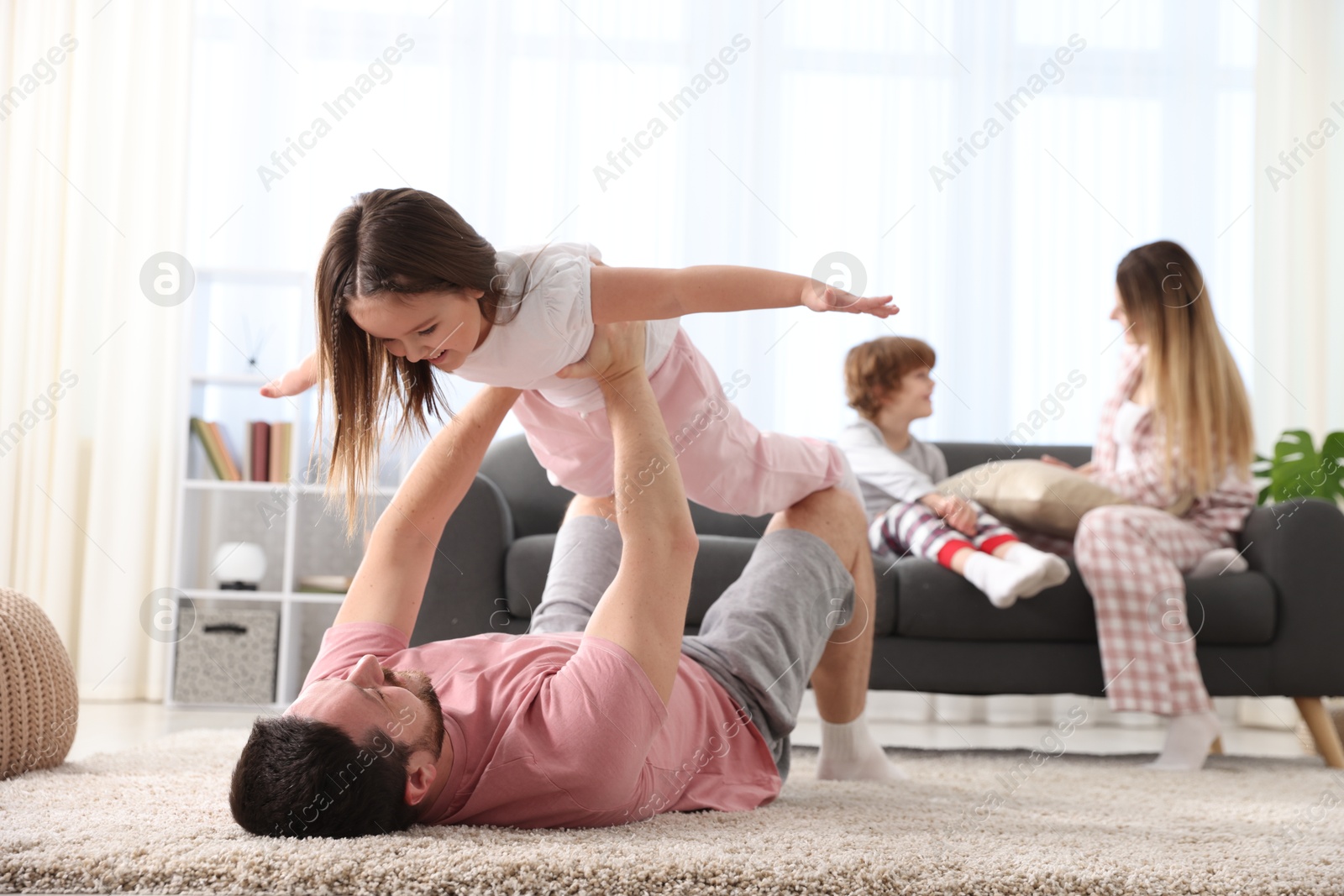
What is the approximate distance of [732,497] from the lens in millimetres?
1393

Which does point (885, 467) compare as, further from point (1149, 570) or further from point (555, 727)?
point (555, 727)

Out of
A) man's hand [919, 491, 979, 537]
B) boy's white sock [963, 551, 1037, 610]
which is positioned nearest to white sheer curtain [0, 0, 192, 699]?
man's hand [919, 491, 979, 537]

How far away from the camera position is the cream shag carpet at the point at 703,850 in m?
0.79

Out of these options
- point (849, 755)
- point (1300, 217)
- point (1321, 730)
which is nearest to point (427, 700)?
point (849, 755)

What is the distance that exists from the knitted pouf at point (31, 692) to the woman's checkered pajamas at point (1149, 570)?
169 cm

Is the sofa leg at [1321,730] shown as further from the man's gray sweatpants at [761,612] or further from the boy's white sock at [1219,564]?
the man's gray sweatpants at [761,612]

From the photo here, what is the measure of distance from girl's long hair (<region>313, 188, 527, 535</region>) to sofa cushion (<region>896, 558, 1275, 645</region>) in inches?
46.1

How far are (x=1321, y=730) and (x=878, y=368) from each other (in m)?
1.18

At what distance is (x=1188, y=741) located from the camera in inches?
75.3

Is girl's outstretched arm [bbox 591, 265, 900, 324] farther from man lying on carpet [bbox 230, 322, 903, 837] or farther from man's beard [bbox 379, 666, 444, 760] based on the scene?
man's beard [bbox 379, 666, 444, 760]

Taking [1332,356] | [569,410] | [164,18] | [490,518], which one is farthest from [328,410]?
[1332,356]

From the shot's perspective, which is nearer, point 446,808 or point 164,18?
point 446,808

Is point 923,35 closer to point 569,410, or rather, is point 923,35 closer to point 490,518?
point 490,518

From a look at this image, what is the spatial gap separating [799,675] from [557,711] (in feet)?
1.24
